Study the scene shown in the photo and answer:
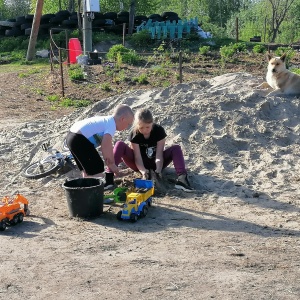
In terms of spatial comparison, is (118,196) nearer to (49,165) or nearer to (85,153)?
(85,153)

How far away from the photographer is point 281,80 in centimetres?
918

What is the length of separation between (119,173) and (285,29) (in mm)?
38956

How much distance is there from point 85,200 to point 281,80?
4778 mm

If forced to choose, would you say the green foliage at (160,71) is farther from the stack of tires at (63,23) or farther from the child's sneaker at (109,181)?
the stack of tires at (63,23)

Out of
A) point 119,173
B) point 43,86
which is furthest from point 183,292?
point 43,86

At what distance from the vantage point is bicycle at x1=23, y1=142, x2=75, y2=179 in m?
7.29

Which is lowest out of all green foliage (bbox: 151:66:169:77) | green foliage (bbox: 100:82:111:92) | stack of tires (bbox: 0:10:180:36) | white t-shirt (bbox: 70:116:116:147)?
green foliage (bbox: 100:82:111:92)

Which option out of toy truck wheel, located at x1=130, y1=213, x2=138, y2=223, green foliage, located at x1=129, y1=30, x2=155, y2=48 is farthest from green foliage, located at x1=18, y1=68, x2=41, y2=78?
toy truck wheel, located at x1=130, y1=213, x2=138, y2=223

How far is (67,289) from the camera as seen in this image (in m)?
4.08

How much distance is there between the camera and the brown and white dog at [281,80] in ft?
29.6

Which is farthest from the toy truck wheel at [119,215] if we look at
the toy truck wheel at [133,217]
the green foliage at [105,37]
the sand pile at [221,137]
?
the green foliage at [105,37]

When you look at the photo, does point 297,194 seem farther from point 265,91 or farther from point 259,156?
point 265,91

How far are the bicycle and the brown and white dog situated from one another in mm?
3439

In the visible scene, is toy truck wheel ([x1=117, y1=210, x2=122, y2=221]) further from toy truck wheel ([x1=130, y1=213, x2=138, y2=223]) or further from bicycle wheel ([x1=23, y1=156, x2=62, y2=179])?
bicycle wheel ([x1=23, y1=156, x2=62, y2=179])
